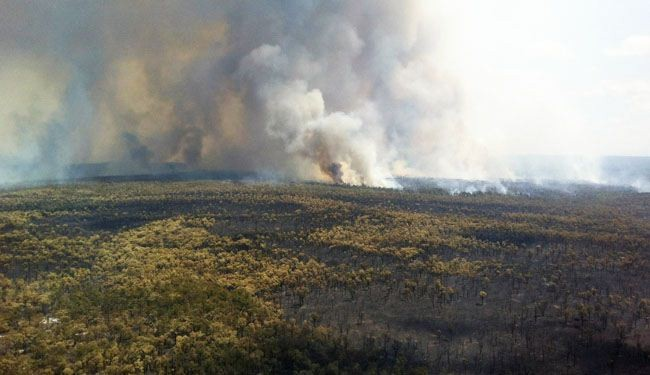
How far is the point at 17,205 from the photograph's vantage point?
83.6 m

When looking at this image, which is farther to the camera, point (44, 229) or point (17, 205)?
point (17, 205)

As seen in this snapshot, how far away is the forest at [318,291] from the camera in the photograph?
32844mm

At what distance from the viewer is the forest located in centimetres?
3284

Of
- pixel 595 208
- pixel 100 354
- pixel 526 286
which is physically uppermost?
pixel 595 208

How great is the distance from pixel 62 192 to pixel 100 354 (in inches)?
3142

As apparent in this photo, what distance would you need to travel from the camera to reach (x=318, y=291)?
45.8m

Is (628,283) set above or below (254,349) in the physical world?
above

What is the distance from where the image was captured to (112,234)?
213 feet

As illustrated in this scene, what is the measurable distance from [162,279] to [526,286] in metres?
34.9

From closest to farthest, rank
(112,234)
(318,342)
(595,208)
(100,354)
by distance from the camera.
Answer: (100,354) < (318,342) < (112,234) < (595,208)

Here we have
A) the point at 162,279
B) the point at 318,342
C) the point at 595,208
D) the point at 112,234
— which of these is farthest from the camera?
the point at 595,208

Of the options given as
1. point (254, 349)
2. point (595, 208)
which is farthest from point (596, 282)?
point (595, 208)

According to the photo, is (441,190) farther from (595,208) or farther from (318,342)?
(318,342)

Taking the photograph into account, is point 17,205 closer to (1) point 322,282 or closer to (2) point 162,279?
(2) point 162,279
